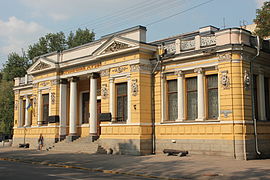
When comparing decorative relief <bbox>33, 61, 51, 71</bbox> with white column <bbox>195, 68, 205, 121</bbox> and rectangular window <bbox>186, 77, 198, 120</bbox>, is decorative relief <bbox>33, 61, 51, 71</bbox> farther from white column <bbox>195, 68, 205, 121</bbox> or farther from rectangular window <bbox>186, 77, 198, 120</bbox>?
white column <bbox>195, 68, 205, 121</bbox>

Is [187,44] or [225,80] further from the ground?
[187,44]

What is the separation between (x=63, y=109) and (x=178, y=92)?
12415 millimetres

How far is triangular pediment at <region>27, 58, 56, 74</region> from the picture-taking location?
1296 inches

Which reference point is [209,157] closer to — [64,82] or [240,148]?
[240,148]

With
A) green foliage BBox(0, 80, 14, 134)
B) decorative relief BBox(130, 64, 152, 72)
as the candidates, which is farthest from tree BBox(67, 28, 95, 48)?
decorative relief BBox(130, 64, 152, 72)

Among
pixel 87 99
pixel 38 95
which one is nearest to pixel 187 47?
pixel 87 99

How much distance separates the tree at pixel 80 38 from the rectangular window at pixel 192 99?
117ft

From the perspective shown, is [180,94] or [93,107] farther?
[93,107]

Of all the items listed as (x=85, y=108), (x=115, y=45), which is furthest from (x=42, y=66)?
(x=115, y=45)

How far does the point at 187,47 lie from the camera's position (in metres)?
24.3

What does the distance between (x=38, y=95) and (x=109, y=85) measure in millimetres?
10332

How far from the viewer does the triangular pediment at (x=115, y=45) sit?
84.5ft

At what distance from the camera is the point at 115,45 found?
26.9 metres

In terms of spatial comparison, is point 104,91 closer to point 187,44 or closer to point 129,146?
point 129,146
